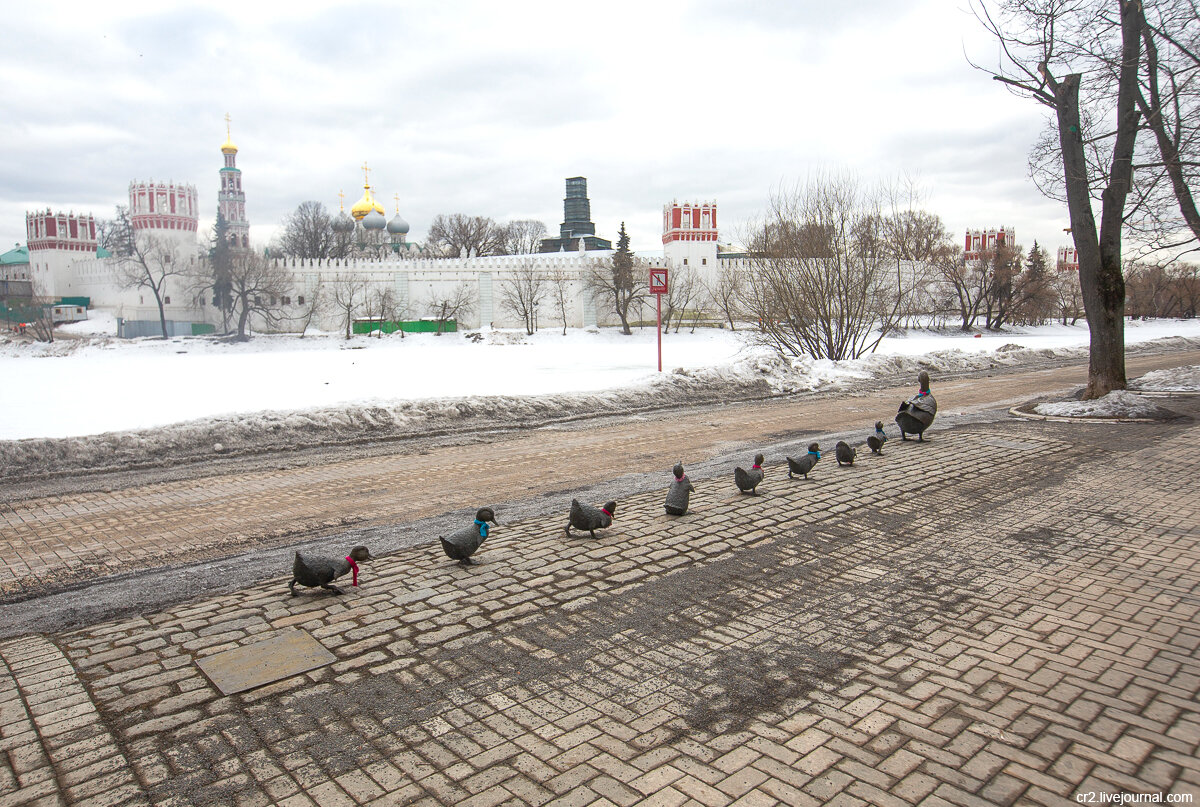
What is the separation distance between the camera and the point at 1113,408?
12641 millimetres

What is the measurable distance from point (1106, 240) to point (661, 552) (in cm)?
1213

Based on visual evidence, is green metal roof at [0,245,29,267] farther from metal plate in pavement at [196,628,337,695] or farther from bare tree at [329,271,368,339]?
metal plate in pavement at [196,628,337,695]

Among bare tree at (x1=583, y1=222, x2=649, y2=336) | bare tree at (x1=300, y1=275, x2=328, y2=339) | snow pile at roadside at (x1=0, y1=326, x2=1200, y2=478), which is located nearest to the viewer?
snow pile at roadside at (x1=0, y1=326, x2=1200, y2=478)

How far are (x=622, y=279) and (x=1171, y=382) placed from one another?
44.2 m

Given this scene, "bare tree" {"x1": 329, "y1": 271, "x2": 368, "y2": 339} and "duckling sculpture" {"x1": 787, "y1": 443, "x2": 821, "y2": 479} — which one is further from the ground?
"bare tree" {"x1": 329, "y1": 271, "x2": 368, "y2": 339}

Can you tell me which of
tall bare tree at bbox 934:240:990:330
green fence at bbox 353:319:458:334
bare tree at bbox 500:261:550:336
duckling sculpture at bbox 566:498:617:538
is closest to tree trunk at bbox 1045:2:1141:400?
duckling sculpture at bbox 566:498:617:538

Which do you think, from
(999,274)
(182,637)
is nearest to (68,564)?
(182,637)

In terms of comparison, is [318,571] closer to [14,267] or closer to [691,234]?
[691,234]

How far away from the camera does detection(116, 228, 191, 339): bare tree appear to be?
64.4 m

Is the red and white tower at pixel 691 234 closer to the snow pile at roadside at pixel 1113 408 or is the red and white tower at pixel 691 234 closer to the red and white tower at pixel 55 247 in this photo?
the snow pile at roadside at pixel 1113 408

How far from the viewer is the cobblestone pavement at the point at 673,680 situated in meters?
3.10

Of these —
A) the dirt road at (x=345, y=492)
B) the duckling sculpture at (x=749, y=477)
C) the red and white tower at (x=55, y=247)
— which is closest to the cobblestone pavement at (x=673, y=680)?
the duckling sculpture at (x=749, y=477)

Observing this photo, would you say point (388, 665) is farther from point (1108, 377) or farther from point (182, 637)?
point (1108, 377)

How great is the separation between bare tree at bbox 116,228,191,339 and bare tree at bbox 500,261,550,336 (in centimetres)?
2723
